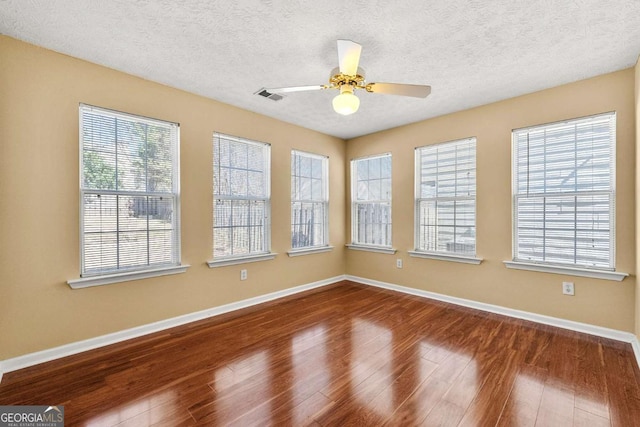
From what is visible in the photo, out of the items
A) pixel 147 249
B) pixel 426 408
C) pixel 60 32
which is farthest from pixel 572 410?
pixel 60 32

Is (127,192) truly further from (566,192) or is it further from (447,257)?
(566,192)

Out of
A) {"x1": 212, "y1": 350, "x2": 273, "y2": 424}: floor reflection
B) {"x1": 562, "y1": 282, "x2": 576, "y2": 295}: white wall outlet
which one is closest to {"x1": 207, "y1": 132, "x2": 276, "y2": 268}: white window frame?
{"x1": 212, "y1": 350, "x2": 273, "y2": 424}: floor reflection

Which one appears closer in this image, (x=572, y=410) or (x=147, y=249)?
(x=572, y=410)

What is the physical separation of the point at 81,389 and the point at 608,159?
16.2 feet

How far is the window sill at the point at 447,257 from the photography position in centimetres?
365

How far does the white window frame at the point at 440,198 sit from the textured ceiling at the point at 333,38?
866 millimetres

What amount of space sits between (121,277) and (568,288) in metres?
4.53

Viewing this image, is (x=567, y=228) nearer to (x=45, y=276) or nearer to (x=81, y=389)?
(x=81, y=389)

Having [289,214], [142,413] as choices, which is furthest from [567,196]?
[142,413]

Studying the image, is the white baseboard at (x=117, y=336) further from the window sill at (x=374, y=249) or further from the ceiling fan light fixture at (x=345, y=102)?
the ceiling fan light fixture at (x=345, y=102)

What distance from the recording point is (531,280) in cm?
323

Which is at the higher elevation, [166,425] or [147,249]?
[147,249]

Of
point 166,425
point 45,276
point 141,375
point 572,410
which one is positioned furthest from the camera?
point 45,276

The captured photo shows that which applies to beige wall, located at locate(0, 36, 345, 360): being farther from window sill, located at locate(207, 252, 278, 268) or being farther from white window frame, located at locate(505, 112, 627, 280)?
white window frame, located at locate(505, 112, 627, 280)
